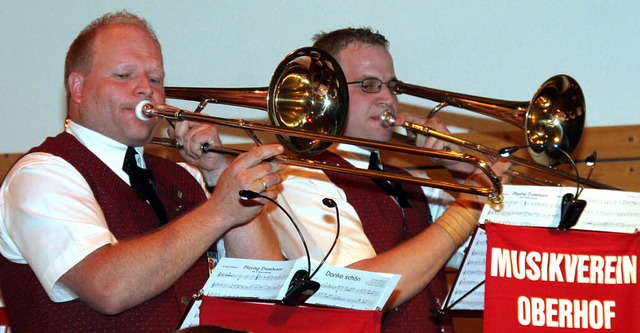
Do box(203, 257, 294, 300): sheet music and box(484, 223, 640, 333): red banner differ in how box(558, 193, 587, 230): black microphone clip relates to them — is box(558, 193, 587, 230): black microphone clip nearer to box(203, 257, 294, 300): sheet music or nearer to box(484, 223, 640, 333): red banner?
box(484, 223, 640, 333): red banner

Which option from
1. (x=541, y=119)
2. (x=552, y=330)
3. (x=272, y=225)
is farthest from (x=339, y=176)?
(x=552, y=330)

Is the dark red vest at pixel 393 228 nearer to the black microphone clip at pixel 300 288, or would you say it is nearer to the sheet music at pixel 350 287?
the sheet music at pixel 350 287

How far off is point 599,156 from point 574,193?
59.7 inches

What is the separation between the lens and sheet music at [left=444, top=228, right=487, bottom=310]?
330 centimetres

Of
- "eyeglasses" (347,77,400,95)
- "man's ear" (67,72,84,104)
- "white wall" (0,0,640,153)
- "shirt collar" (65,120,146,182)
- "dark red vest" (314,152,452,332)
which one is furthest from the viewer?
"white wall" (0,0,640,153)

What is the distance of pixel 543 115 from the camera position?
391 centimetres

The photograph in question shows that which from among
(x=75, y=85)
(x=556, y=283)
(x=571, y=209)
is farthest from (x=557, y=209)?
(x=75, y=85)

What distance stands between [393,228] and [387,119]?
0.41 metres

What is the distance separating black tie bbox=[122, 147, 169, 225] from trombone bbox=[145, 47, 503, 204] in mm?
159

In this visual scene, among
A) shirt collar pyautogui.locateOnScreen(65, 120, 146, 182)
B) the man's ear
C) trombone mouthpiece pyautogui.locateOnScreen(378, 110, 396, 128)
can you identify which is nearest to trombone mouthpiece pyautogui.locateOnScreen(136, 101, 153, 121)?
shirt collar pyautogui.locateOnScreen(65, 120, 146, 182)

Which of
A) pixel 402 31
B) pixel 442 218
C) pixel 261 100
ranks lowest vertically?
pixel 442 218

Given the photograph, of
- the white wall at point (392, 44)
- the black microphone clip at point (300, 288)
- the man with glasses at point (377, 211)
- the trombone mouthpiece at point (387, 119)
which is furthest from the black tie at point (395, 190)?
the black microphone clip at point (300, 288)

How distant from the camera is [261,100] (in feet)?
11.9

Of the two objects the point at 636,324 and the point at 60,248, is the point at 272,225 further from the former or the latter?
the point at 636,324
